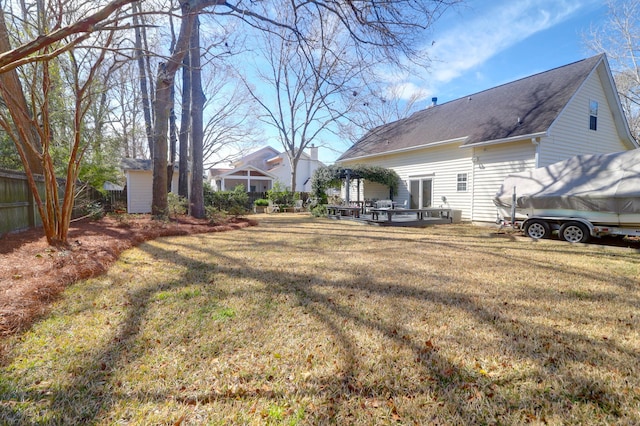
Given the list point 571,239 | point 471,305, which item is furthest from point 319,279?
point 571,239

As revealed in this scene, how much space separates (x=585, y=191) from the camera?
7.36 m

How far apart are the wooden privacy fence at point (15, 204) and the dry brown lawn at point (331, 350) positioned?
4097mm

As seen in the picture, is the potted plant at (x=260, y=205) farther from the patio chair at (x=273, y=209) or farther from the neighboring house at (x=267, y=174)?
the neighboring house at (x=267, y=174)

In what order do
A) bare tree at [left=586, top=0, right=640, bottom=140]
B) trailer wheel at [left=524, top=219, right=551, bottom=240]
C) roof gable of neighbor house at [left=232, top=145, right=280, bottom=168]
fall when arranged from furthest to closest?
1. roof gable of neighbor house at [left=232, top=145, right=280, bottom=168]
2. bare tree at [left=586, top=0, right=640, bottom=140]
3. trailer wheel at [left=524, top=219, right=551, bottom=240]

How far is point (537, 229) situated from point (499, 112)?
6702 millimetres

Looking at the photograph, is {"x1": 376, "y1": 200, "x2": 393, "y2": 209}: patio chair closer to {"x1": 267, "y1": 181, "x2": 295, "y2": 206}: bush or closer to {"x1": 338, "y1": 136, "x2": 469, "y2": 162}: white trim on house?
{"x1": 338, "y1": 136, "x2": 469, "y2": 162}: white trim on house

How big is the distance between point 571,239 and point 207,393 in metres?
9.29

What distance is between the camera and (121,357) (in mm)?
2383

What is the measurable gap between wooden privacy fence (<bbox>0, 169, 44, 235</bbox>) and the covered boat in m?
12.6

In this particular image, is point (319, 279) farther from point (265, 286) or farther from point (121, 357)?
point (121, 357)

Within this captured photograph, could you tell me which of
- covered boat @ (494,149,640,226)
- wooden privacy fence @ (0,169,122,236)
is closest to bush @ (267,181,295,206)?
wooden privacy fence @ (0,169,122,236)

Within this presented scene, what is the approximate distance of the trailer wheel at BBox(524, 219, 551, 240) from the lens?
8.36 metres

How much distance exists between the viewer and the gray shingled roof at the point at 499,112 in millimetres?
11180

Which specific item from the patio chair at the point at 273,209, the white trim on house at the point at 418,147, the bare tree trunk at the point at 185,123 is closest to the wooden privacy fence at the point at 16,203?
the bare tree trunk at the point at 185,123
